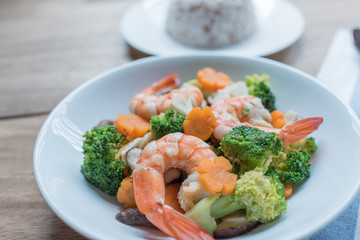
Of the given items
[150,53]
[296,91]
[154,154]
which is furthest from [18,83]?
[296,91]

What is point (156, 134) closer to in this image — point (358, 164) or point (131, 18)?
point (358, 164)

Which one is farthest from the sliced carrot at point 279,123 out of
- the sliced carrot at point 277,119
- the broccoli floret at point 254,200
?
the broccoli floret at point 254,200

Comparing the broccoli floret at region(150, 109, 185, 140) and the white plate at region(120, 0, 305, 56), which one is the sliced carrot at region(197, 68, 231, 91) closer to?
the broccoli floret at region(150, 109, 185, 140)

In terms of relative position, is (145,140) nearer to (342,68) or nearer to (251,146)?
(251,146)

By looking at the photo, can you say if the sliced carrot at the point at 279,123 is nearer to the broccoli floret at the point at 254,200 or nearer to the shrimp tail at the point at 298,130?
the shrimp tail at the point at 298,130

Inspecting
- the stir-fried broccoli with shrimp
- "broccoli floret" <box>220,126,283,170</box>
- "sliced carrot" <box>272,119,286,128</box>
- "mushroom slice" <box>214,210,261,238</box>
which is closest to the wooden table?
the stir-fried broccoli with shrimp

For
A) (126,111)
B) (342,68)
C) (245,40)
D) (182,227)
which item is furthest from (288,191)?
(245,40)
